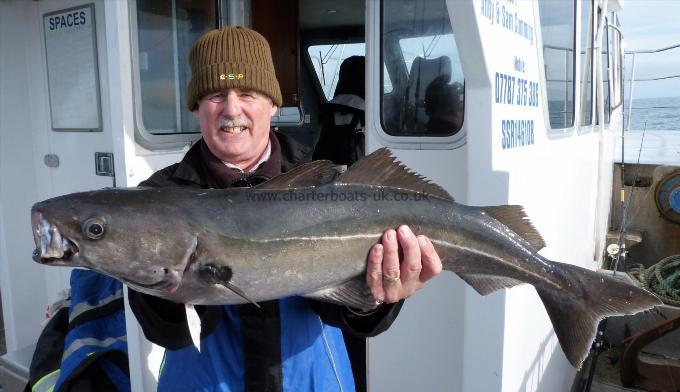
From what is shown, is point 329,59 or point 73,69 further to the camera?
point 329,59

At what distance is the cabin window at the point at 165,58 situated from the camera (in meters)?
3.40

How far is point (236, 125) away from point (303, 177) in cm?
43

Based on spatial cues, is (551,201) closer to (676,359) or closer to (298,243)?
(298,243)

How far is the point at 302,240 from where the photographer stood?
1.98m

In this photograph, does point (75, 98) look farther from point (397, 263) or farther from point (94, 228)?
point (397, 263)

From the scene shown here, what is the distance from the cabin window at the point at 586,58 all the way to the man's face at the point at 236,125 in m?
3.79

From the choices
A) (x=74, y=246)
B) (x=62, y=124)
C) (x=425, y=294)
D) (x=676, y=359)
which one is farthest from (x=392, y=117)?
(x=676, y=359)

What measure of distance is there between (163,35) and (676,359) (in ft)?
19.5

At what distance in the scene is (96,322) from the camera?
343 centimetres

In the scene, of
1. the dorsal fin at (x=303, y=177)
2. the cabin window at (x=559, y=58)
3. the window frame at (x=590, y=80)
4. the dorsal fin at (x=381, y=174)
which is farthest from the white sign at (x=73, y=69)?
the window frame at (x=590, y=80)

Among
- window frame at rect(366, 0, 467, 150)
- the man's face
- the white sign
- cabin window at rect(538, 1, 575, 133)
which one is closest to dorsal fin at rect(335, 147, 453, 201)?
the man's face

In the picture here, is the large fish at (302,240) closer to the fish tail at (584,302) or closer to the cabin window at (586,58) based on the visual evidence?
the fish tail at (584,302)

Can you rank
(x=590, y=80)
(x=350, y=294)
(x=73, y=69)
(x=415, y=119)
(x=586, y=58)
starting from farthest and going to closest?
(x=590, y=80) < (x=586, y=58) < (x=73, y=69) < (x=415, y=119) < (x=350, y=294)

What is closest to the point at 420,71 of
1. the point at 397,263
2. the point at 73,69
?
the point at 397,263
